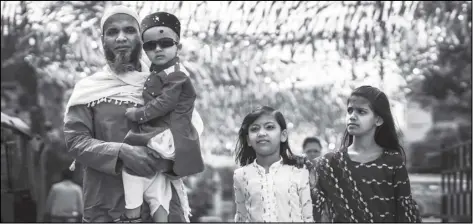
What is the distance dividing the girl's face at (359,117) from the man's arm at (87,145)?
1142 millimetres

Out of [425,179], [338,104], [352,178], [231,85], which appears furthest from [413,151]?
[352,178]

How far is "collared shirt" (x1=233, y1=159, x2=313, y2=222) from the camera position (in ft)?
13.3

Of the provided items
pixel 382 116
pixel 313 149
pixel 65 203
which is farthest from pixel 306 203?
pixel 65 203

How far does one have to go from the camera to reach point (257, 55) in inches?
404

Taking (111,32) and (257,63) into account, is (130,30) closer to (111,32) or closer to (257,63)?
(111,32)

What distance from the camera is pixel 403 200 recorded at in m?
3.96

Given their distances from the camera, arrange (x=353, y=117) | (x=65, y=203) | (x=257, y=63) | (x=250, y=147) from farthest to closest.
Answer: (x=257, y=63), (x=65, y=203), (x=250, y=147), (x=353, y=117)

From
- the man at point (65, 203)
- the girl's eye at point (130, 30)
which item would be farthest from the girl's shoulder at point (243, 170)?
the man at point (65, 203)

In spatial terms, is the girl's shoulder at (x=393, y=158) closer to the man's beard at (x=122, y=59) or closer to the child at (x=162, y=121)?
the child at (x=162, y=121)

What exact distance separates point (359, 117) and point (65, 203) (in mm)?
6907

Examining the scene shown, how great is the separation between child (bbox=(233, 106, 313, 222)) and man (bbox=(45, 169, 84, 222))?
645cm

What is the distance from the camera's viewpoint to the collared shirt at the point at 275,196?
406 centimetres

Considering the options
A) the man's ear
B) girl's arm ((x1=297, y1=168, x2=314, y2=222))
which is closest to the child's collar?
girl's arm ((x1=297, y1=168, x2=314, y2=222))

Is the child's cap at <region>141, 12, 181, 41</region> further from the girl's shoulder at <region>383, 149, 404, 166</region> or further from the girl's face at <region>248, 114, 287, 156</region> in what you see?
the girl's shoulder at <region>383, 149, 404, 166</region>
